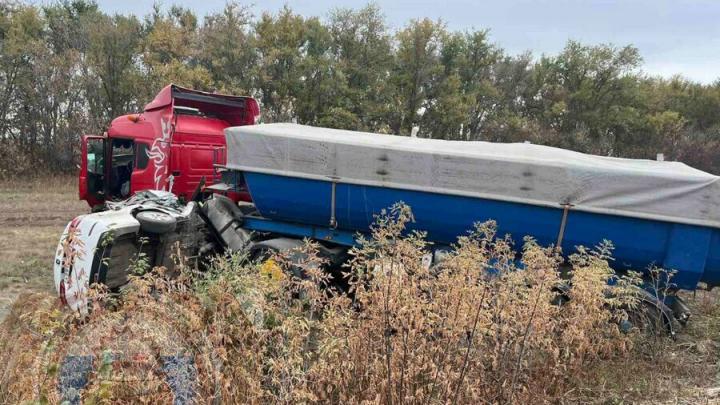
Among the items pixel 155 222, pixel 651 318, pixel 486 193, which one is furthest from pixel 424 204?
pixel 155 222

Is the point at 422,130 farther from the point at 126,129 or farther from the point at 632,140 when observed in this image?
the point at 126,129

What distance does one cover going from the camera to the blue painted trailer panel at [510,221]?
454 cm

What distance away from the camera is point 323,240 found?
5688 mm

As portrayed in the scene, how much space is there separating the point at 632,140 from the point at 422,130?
11788 mm

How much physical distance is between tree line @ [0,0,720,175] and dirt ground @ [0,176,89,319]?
8.76 feet

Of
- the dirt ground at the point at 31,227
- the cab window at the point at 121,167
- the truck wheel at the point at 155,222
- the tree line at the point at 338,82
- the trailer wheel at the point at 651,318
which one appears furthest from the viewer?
the tree line at the point at 338,82

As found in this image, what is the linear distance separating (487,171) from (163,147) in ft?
16.7

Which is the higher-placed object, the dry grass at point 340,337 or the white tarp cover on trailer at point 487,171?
the white tarp cover on trailer at point 487,171

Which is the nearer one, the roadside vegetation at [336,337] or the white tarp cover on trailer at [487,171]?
the roadside vegetation at [336,337]

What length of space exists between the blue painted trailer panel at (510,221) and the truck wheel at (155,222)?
1.01 m

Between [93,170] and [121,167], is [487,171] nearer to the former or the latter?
[121,167]

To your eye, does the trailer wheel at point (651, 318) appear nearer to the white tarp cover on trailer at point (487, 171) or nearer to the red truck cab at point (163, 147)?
the white tarp cover on trailer at point (487, 171)

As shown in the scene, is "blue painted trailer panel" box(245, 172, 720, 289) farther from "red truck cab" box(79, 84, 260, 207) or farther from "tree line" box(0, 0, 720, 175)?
"tree line" box(0, 0, 720, 175)

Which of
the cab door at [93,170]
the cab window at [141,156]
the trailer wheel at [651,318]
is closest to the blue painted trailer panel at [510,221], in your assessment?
the trailer wheel at [651,318]
